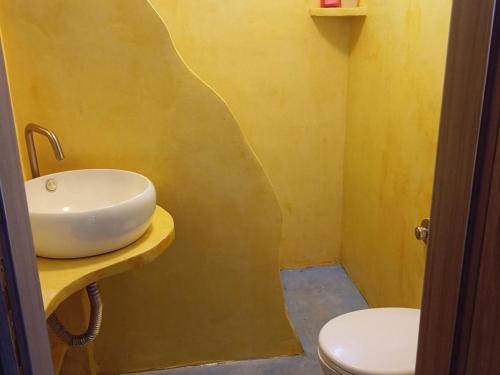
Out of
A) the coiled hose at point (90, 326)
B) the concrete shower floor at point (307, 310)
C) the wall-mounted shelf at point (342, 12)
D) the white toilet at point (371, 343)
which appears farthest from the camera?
the wall-mounted shelf at point (342, 12)

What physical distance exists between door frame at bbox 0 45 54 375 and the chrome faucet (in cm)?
101

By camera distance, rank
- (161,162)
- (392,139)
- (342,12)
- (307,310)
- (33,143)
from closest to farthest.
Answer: (33,143) < (161,162) < (392,139) < (342,12) < (307,310)

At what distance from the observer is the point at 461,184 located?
613mm

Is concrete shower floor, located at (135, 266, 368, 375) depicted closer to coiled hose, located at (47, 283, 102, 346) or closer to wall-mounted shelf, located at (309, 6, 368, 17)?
coiled hose, located at (47, 283, 102, 346)

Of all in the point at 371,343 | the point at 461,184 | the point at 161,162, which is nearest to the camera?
the point at 461,184

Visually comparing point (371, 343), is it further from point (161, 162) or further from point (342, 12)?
point (342, 12)

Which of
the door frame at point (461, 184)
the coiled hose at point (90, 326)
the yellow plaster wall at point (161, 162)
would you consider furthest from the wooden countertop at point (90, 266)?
the door frame at point (461, 184)

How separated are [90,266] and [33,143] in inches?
22.8

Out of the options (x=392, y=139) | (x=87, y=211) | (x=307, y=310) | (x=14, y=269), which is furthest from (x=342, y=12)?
(x=14, y=269)

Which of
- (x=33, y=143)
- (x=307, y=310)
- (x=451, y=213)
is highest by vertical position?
(x=451, y=213)

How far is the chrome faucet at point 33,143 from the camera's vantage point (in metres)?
1.62

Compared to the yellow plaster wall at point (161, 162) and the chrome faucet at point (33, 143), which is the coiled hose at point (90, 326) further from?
the chrome faucet at point (33, 143)

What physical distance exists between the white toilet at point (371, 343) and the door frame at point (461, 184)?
0.77 metres

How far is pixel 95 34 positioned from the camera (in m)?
1.66
